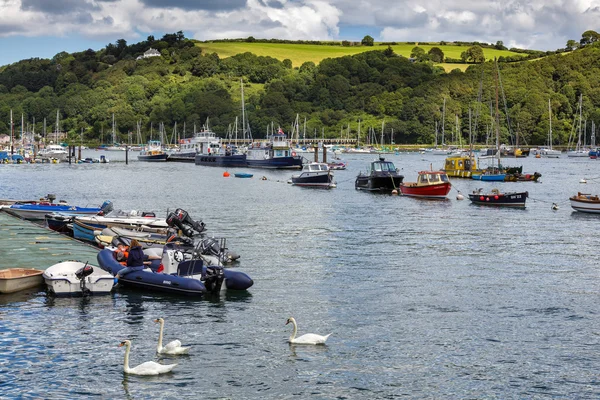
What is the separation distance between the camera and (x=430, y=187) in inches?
3250

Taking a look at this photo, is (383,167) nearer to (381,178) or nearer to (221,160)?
(381,178)

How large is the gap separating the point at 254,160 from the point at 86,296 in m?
118

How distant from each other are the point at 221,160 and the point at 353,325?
13355cm

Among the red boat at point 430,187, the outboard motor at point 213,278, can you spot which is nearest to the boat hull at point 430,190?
the red boat at point 430,187

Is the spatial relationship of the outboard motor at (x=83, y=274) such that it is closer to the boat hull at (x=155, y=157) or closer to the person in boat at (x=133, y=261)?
the person in boat at (x=133, y=261)

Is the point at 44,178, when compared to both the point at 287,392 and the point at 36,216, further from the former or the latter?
the point at 287,392

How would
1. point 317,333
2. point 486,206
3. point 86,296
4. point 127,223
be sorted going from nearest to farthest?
point 317,333 → point 86,296 → point 127,223 → point 486,206

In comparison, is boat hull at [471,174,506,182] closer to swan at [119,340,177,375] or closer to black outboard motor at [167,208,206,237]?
black outboard motor at [167,208,206,237]

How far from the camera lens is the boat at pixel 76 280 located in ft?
110

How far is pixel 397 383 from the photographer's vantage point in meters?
24.4

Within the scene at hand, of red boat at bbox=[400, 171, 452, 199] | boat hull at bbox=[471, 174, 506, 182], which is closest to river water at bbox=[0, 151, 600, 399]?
red boat at bbox=[400, 171, 452, 199]

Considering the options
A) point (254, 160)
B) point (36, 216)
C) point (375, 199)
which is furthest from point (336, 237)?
point (254, 160)

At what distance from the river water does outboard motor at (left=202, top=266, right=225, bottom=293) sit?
0.59m

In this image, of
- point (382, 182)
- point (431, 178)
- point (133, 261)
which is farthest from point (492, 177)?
point (133, 261)
